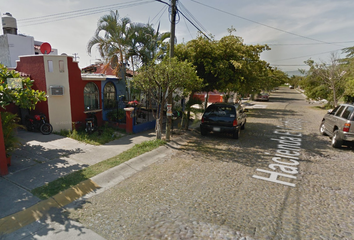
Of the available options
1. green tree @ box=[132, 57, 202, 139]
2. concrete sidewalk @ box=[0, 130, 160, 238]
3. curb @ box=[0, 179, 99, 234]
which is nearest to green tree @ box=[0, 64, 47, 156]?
concrete sidewalk @ box=[0, 130, 160, 238]

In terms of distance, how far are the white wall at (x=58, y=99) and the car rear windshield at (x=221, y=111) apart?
6.28 meters

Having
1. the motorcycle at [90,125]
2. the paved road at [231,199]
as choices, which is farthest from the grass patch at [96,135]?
the paved road at [231,199]

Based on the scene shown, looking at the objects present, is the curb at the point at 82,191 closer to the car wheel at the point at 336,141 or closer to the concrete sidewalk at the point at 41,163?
the concrete sidewalk at the point at 41,163

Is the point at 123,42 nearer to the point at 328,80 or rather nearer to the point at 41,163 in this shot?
the point at 41,163

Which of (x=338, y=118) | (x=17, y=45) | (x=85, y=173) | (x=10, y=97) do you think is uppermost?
(x=17, y=45)

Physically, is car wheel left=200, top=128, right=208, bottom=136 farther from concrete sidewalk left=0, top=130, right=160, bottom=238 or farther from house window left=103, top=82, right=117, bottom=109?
house window left=103, top=82, right=117, bottom=109

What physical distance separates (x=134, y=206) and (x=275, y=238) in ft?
8.28

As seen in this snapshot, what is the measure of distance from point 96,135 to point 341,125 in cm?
971

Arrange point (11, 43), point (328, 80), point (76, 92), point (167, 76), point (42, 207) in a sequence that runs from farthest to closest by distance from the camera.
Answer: point (328, 80)
point (11, 43)
point (76, 92)
point (167, 76)
point (42, 207)

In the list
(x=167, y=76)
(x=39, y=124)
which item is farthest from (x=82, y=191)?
(x=39, y=124)

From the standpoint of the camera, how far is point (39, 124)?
937cm

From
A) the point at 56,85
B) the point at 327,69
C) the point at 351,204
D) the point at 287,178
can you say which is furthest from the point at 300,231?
the point at 327,69

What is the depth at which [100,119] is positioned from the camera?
1145cm

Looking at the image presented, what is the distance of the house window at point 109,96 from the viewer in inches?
476
